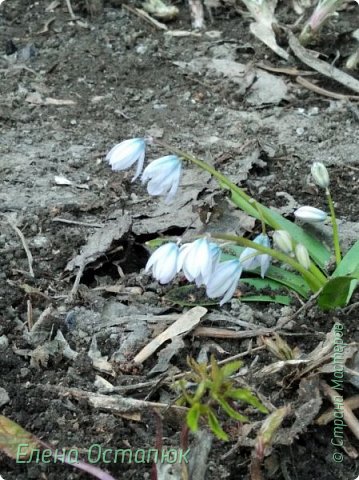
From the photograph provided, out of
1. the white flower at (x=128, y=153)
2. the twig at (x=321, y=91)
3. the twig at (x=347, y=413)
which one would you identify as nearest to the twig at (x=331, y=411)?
the twig at (x=347, y=413)

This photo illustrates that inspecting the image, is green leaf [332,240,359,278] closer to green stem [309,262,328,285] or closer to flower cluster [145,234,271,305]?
green stem [309,262,328,285]

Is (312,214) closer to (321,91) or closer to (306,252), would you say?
(306,252)

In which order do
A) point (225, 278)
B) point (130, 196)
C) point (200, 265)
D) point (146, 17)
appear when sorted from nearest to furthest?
point (200, 265), point (225, 278), point (130, 196), point (146, 17)

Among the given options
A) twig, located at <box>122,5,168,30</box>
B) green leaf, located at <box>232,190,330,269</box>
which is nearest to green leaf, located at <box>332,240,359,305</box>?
green leaf, located at <box>232,190,330,269</box>

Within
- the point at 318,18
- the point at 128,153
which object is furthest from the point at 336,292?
the point at 318,18

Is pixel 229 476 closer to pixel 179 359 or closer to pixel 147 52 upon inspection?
pixel 179 359

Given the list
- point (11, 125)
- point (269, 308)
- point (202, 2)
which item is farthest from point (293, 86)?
point (269, 308)

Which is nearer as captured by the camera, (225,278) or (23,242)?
(225,278)
